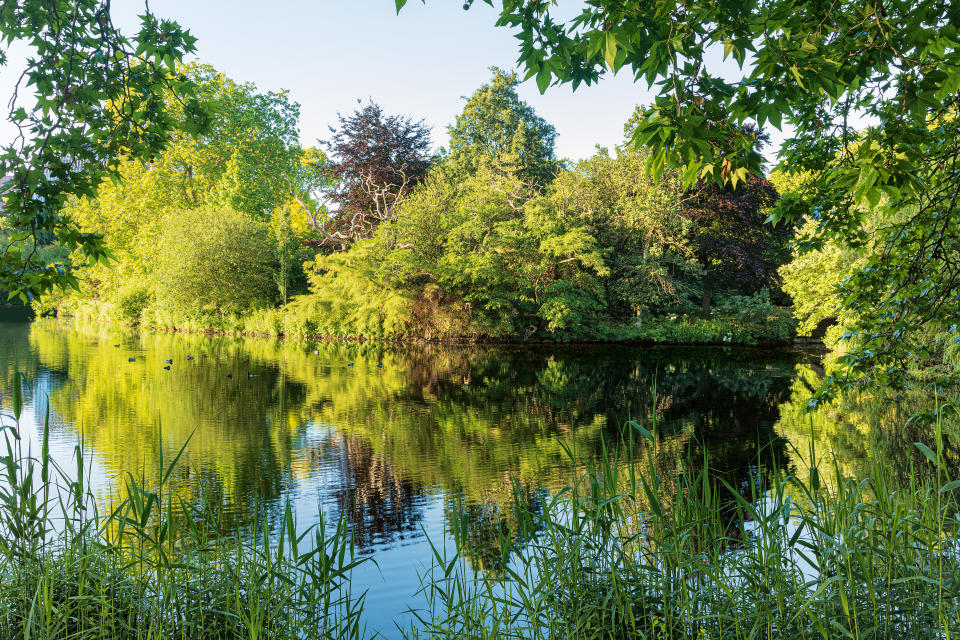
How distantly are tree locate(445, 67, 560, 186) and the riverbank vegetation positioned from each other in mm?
97

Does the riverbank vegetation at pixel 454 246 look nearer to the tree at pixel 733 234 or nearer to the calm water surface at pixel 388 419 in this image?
the tree at pixel 733 234

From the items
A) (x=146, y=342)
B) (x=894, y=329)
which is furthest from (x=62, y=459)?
(x=146, y=342)

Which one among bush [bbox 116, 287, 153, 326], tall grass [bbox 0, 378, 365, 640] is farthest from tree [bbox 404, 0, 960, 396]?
bush [bbox 116, 287, 153, 326]

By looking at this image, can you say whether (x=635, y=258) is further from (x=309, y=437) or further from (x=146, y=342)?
→ (x=146, y=342)

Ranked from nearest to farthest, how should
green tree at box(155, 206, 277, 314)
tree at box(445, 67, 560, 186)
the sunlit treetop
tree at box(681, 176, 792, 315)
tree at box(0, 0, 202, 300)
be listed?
the sunlit treetop
tree at box(0, 0, 202, 300)
tree at box(681, 176, 792, 315)
green tree at box(155, 206, 277, 314)
tree at box(445, 67, 560, 186)

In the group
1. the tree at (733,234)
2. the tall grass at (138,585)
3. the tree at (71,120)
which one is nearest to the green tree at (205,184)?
the tree at (733,234)

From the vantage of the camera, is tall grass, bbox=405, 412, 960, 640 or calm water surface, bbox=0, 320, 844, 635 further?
calm water surface, bbox=0, 320, 844, 635

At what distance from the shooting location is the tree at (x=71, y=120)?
3.20 metres

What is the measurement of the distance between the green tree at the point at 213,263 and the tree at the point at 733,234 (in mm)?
19216

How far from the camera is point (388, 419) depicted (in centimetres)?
1063

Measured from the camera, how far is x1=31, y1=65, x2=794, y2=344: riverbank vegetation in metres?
22.6

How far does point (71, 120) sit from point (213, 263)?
2560cm

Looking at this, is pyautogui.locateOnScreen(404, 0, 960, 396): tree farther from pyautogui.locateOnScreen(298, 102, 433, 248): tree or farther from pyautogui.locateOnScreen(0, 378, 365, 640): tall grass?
pyautogui.locateOnScreen(298, 102, 433, 248): tree

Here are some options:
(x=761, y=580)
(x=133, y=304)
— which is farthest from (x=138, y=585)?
(x=133, y=304)
